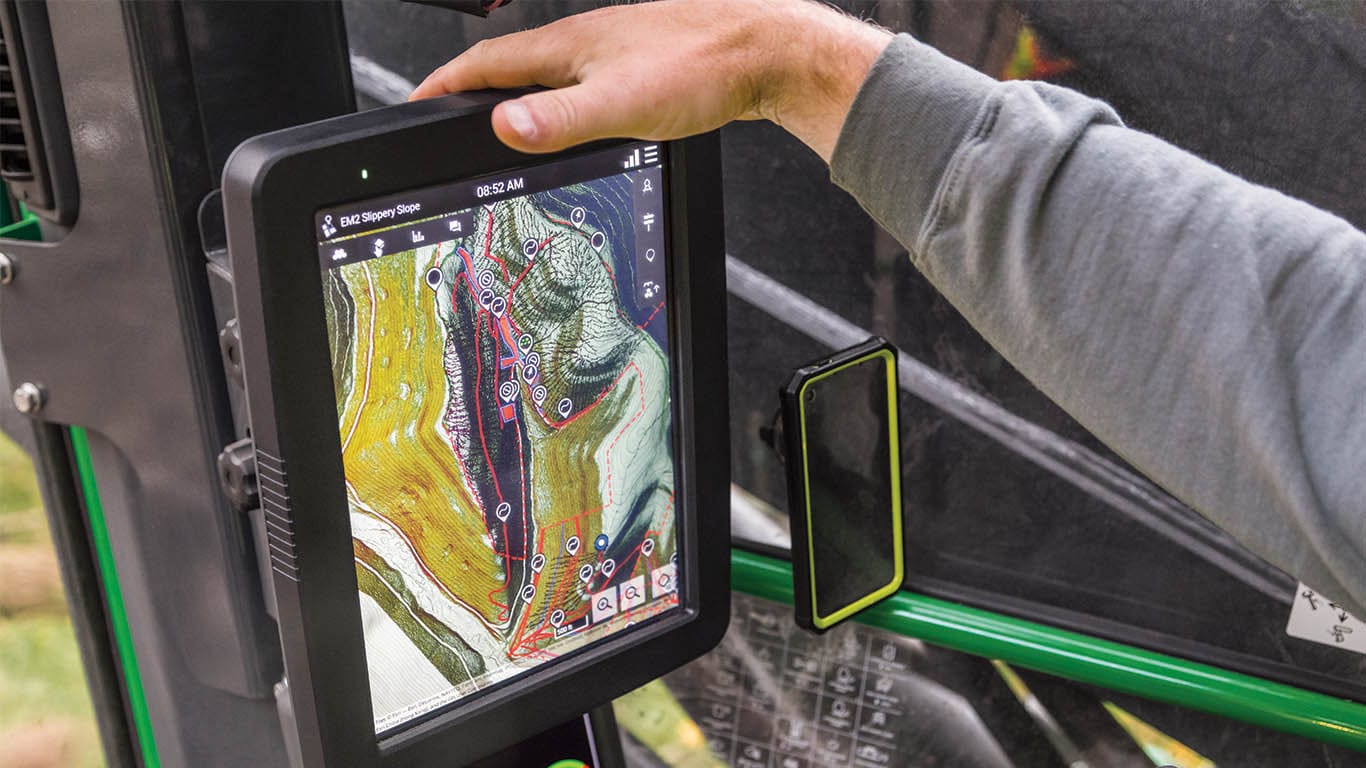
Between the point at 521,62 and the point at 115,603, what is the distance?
29.3 inches

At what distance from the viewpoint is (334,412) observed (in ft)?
2.84

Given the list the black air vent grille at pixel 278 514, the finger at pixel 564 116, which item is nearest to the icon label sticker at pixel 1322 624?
the finger at pixel 564 116

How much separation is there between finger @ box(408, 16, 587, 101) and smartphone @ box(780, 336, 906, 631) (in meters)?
0.47

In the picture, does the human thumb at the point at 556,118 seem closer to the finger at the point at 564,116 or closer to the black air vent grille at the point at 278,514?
the finger at the point at 564,116

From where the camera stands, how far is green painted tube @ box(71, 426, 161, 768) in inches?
50.1

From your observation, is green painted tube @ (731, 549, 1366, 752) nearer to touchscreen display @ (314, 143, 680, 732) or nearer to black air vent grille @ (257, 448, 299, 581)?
touchscreen display @ (314, 143, 680, 732)

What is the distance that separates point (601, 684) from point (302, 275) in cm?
46

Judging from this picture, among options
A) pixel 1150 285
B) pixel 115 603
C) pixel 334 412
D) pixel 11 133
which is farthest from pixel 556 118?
pixel 115 603

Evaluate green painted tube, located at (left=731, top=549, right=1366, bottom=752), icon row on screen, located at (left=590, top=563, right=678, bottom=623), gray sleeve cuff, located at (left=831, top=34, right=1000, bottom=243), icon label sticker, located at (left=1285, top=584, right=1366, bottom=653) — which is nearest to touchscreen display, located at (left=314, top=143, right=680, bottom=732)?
icon row on screen, located at (left=590, top=563, right=678, bottom=623)

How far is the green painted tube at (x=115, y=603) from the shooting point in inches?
50.1

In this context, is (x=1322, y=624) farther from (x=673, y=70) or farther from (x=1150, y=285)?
(x=673, y=70)

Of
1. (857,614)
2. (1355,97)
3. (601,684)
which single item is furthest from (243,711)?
(1355,97)

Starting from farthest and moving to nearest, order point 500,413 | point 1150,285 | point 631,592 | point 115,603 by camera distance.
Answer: point 115,603, point 631,592, point 500,413, point 1150,285

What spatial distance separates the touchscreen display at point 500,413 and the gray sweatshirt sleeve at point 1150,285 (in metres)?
0.21
